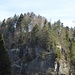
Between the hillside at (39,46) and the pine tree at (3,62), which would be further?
the hillside at (39,46)

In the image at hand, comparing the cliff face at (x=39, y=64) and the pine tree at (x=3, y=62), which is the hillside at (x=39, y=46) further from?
the pine tree at (x=3, y=62)

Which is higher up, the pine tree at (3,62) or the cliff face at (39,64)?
the pine tree at (3,62)

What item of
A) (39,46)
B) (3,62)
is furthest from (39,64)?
(3,62)

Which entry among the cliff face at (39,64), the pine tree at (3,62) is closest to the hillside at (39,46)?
the cliff face at (39,64)

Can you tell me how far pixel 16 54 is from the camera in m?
131

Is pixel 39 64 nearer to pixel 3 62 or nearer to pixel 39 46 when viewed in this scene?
pixel 39 46

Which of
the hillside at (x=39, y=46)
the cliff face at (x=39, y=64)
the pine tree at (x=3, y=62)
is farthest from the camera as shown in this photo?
the hillside at (x=39, y=46)

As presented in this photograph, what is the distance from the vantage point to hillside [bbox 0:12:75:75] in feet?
399

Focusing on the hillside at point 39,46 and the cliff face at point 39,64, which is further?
the hillside at point 39,46

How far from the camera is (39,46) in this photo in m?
129

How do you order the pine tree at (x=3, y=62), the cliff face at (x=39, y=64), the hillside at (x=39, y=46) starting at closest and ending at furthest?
the pine tree at (x=3, y=62) < the cliff face at (x=39, y=64) < the hillside at (x=39, y=46)

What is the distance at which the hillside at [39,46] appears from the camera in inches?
4783

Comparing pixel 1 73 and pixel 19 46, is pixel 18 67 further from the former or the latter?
pixel 1 73

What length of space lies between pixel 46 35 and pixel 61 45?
10037mm
